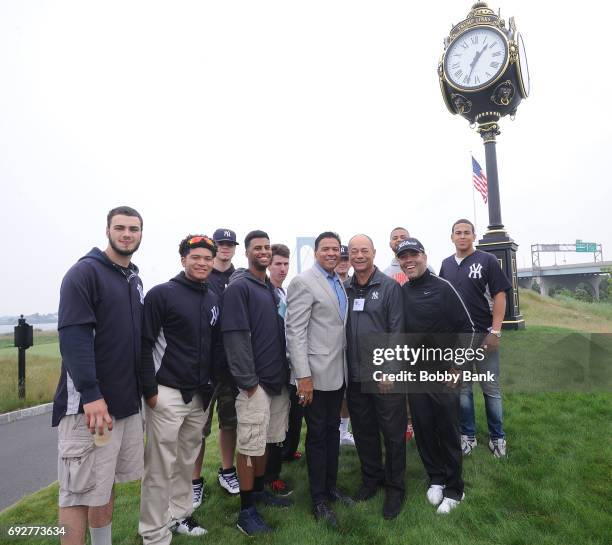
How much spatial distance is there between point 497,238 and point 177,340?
26.2 ft

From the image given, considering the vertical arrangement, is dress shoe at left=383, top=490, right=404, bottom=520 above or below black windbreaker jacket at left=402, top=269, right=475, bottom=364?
below

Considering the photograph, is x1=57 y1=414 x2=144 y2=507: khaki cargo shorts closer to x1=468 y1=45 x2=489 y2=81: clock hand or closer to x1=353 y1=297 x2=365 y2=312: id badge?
x1=353 y1=297 x2=365 y2=312: id badge

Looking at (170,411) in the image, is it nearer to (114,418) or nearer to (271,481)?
(114,418)

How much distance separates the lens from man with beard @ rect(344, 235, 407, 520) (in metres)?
3.27

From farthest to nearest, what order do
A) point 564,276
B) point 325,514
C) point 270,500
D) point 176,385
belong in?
point 564,276
point 270,500
point 325,514
point 176,385

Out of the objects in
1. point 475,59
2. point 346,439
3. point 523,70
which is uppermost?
point 475,59

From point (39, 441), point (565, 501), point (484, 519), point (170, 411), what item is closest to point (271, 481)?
point (170, 411)

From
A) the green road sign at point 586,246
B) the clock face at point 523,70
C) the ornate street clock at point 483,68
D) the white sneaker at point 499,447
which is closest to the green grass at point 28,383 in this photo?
the white sneaker at point 499,447

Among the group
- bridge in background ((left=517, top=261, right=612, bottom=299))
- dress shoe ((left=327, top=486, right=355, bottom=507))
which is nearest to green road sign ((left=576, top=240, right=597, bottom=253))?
bridge in background ((left=517, top=261, right=612, bottom=299))

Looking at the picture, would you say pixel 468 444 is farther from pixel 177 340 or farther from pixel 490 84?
pixel 490 84

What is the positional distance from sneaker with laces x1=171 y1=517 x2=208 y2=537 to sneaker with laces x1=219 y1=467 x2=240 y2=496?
0.57 m

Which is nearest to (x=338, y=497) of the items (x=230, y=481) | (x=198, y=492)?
(x=230, y=481)

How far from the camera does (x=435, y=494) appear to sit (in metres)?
3.27

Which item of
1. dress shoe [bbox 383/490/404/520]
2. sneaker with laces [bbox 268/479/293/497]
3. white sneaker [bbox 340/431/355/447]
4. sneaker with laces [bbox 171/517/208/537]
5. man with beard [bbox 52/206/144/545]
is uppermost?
man with beard [bbox 52/206/144/545]
